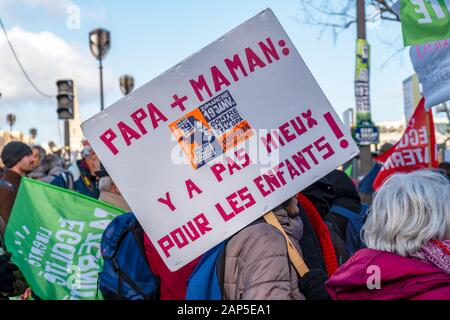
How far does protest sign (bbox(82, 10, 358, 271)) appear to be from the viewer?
2.71 m

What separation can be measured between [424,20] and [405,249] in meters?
2.37

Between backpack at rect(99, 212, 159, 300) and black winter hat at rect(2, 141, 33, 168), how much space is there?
11.0ft

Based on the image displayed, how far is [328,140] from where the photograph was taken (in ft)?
9.16

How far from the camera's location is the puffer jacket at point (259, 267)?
238 centimetres

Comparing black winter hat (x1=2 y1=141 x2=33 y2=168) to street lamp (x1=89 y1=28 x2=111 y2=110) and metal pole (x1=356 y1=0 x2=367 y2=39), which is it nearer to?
metal pole (x1=356 y1=0 x2=367 y2=39)

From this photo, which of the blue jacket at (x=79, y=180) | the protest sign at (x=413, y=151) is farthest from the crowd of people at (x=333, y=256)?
the blue jacket at (x=79, y=180)

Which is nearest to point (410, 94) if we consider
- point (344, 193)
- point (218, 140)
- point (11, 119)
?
point (344, 193)

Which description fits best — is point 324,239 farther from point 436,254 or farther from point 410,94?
point 410,94

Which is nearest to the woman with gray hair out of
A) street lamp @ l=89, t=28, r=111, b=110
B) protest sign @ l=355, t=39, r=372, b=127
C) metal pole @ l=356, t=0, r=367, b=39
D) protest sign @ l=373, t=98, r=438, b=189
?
protest sign @ l=373, t=98, r=438, b=189

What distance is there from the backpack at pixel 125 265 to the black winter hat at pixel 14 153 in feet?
11.0

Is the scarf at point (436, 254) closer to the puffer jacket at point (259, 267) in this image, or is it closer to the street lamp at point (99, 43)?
the puffer jacket at point (259, 267)

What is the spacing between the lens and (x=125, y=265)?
9.71ft
